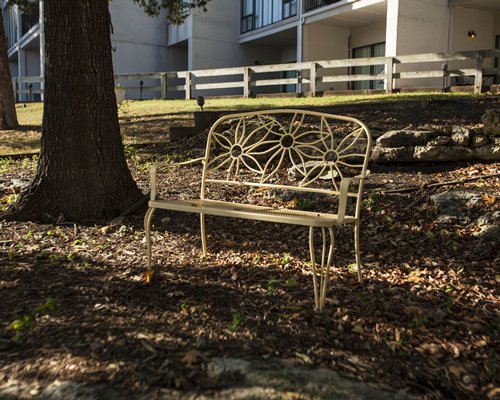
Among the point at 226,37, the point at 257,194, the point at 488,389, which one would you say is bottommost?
the point at 488,389

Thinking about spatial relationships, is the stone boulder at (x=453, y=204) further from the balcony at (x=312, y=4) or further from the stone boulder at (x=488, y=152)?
the balcony at (x=312, y=4)

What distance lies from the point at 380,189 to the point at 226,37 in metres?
21.5

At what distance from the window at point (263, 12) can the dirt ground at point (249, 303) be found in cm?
1840

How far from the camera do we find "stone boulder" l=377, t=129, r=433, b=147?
6430 millimetres

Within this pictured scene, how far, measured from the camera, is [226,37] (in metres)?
25.3

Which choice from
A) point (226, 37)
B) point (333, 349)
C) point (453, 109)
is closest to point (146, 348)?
point (333, 349)

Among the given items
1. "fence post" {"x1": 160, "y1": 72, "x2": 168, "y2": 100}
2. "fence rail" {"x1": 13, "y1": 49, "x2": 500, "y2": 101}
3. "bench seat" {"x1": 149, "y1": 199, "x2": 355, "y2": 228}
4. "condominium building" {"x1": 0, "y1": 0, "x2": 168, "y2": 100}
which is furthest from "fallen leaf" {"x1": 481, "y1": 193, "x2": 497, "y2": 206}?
"condominium building" {"x1": 0, "y1": 0, "x2": 168, "y2": 100}

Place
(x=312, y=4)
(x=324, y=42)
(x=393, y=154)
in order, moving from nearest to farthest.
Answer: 1. (x=393, y=154)
2. (x=312, y=4)
3. (x=324, y=42)

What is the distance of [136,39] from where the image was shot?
Result: 26109mm

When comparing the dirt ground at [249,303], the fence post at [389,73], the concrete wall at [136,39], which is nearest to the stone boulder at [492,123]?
the dirt ground at [249,303]

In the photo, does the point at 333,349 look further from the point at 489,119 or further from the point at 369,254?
the point at 489,119

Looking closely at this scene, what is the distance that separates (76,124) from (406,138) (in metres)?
3.89

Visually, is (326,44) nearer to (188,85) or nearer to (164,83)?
(188,85)

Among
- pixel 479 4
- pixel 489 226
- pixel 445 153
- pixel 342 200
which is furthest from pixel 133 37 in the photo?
pixel 342 200
